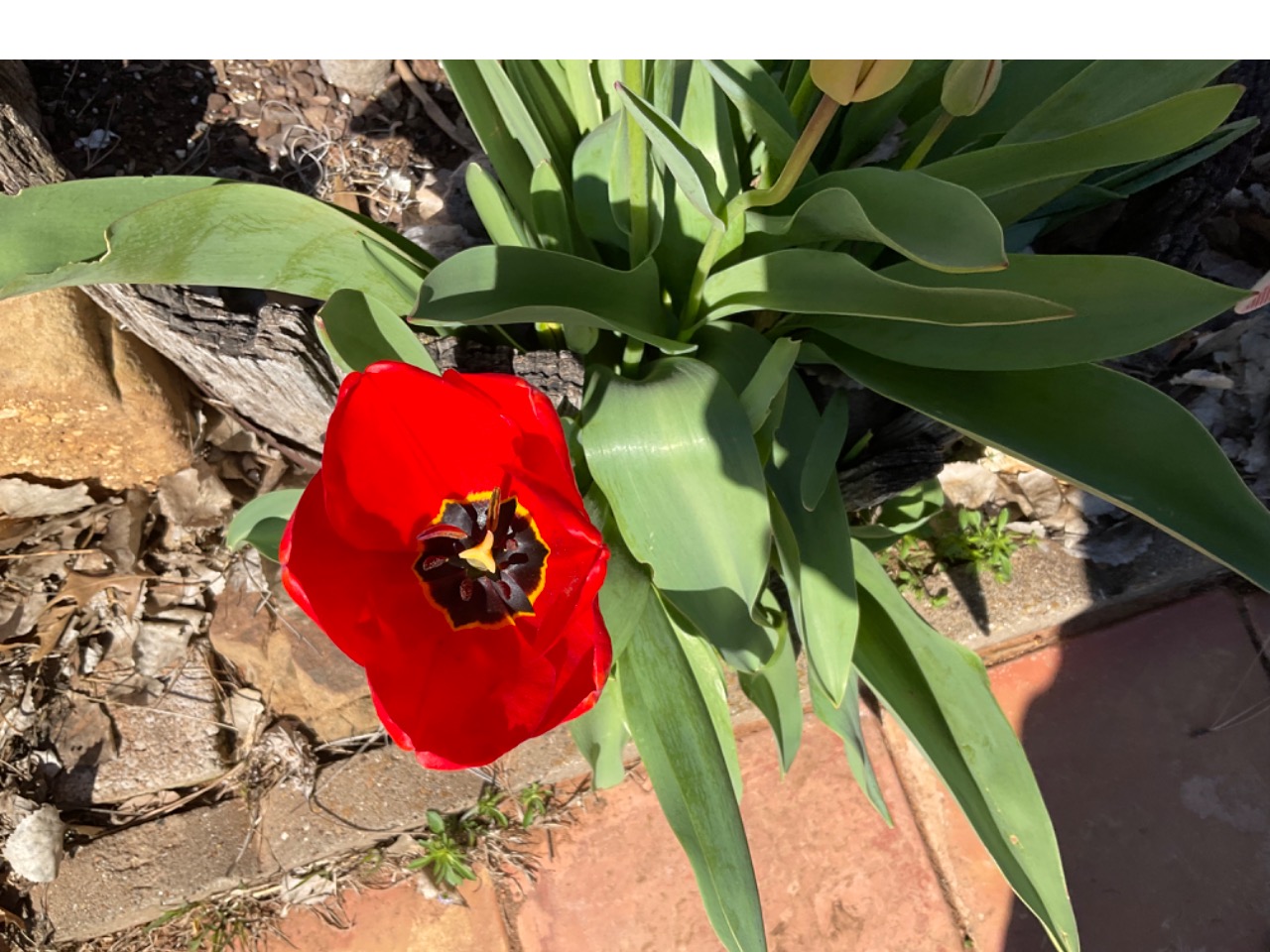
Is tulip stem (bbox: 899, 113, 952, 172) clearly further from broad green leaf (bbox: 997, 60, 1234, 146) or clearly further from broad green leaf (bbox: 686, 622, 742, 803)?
broad green leaf (bbox: 686, 622, 742, 803)

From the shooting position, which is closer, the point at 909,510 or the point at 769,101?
the point at 769,101

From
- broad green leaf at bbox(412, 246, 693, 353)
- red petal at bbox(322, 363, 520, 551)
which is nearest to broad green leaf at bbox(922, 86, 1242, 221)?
broad green leaf at bbox(412, 246, 693, 353)

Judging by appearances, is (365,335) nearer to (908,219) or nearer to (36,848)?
(908,219)

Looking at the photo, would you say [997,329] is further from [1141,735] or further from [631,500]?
[1141,735]

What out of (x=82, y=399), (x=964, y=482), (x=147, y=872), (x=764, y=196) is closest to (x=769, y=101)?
(x=764, y=196)

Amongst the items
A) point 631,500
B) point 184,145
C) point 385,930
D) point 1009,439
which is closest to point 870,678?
point 1009,439

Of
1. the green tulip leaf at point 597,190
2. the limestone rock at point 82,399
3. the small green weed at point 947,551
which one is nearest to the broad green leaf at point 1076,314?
the green tulip leaf at point 597,190
